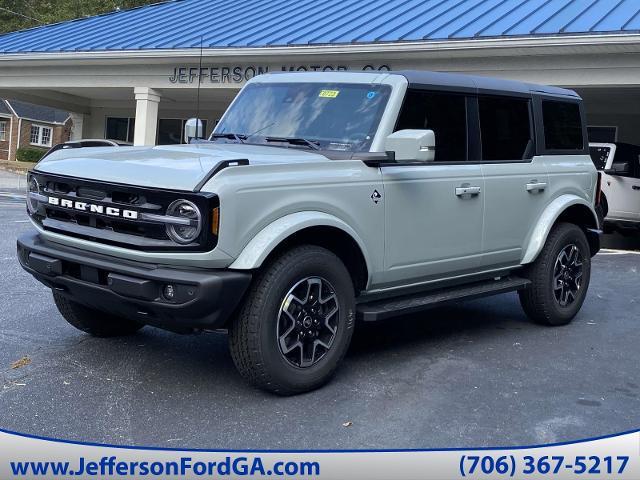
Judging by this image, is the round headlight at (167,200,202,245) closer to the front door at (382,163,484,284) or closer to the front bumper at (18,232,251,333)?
the front bumper at (18,232,251,333)

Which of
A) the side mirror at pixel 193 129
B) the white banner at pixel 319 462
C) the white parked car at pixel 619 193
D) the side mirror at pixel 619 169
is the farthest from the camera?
the white parked car at pixel 619 193

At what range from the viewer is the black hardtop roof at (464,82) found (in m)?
5.34

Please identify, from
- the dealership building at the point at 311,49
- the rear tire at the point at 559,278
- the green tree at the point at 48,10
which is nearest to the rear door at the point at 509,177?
the rear tire at the point at 559,278

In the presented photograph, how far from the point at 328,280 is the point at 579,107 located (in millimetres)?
3620

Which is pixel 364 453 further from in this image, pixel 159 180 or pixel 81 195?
pixel 81 195

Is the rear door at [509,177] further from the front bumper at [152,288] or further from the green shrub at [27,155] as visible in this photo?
the green shrub at [27,155]

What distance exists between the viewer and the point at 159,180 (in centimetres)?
406

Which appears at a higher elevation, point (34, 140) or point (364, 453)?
point (364, 453)

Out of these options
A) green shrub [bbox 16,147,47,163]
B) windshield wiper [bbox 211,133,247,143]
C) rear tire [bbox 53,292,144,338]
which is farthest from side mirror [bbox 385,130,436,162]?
green shrub [bbox 16,147,47,163]

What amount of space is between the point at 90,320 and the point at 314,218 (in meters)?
2.02

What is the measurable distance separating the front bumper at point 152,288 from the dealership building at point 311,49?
343 inches

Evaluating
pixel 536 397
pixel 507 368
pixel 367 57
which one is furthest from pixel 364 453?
pixel 367 57

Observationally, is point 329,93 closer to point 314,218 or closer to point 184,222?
point 314,218

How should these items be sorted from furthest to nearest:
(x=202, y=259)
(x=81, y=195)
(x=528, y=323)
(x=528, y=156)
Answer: (x=528, y=323) → (x=528, y=156) → (x=81, y=195) → (x=202, y=259)
